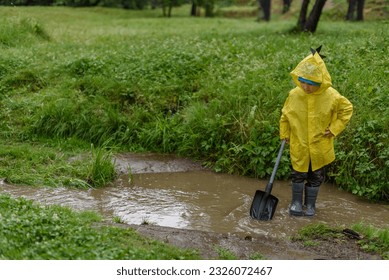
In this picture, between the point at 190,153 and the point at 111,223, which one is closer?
the point at 111,223

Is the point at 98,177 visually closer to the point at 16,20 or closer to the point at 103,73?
the point at 103,73

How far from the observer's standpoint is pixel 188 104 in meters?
10.8

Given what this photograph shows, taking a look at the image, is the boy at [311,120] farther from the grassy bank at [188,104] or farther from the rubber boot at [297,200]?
the grassy bank at [188,104]

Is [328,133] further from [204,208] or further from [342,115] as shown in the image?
[204,208]

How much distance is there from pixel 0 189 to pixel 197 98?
4.05 metres

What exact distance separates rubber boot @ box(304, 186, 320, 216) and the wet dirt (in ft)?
0.49

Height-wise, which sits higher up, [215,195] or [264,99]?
[264,99]

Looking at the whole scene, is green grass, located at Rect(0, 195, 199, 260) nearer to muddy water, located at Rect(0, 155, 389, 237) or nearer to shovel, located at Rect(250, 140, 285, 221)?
muddy water, located at Rect(0, 155, 389, 237)

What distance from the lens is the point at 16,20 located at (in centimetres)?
1739

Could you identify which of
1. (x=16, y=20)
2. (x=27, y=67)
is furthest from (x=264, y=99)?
(x=16, y=20)

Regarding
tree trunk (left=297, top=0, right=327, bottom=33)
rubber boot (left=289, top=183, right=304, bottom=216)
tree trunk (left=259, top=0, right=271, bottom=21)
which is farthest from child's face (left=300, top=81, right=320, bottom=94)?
tree trunk (left=259, top=0, right=271, bottom=21)

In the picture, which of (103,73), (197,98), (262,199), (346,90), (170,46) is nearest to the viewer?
(262,199)

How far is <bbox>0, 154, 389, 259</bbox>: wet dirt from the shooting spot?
20.3 ft

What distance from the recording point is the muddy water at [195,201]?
726 cm
